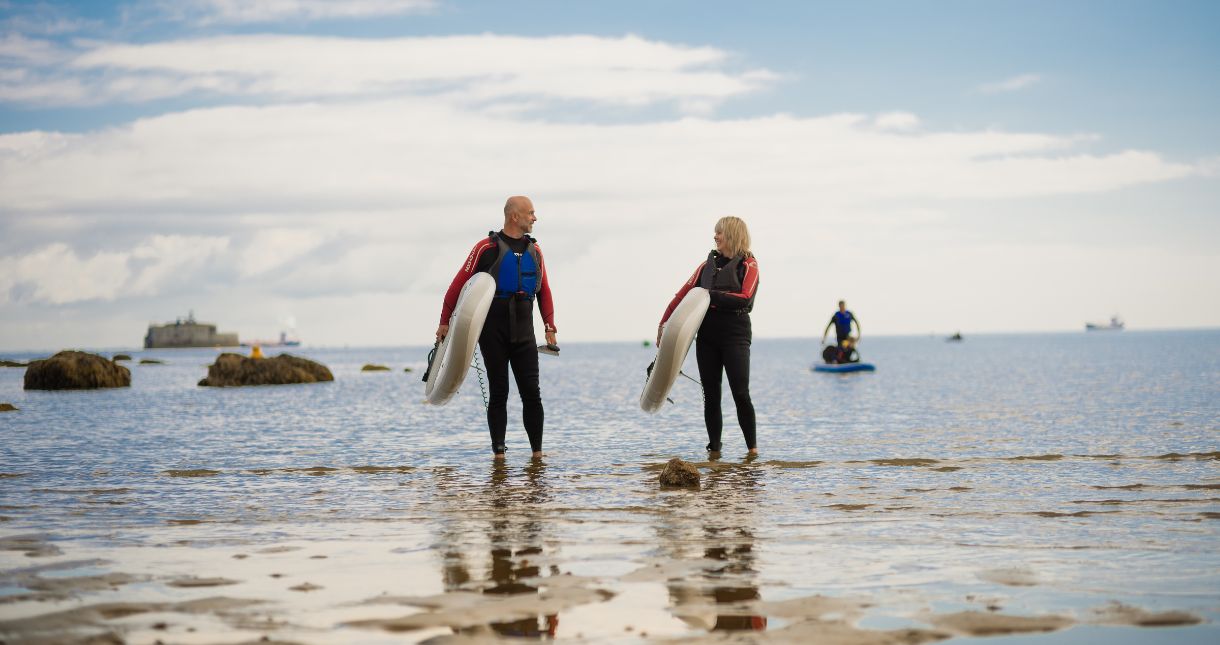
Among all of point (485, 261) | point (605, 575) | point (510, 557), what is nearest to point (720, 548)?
point (605, 575)

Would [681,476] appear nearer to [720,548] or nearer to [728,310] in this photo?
[728,310]

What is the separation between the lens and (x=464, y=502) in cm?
802

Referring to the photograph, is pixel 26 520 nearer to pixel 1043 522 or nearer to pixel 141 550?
pixel 141 550

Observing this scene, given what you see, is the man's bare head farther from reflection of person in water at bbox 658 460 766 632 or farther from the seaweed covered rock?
the seaweed covered rock

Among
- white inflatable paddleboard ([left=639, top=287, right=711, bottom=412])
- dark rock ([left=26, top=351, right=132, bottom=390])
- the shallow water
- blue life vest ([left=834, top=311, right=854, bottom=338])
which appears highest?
blue life vest ([left=834, top=311, right=854, bottom=338])

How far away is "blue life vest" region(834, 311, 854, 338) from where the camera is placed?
115 feet

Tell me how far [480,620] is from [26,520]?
15.3ft

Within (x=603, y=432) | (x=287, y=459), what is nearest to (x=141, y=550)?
(x=287, y=459)

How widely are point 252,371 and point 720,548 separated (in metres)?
36.6

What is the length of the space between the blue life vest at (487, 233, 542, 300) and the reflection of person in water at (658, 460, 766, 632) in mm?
2708

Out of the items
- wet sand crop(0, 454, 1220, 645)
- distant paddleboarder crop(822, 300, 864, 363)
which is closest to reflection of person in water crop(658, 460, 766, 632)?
wet sand crop(0, 454, 1220, 645)

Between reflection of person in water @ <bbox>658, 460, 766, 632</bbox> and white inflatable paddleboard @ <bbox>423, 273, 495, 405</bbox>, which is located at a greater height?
white inflatable paddleboard @ <bbox>423, 273, 495, 405</bbox>

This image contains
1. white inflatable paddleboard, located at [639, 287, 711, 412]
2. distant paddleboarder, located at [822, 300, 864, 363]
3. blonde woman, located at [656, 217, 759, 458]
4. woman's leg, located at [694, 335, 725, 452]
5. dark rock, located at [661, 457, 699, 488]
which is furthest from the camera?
distant paddleboarder, located at [822, 300, 864, 363]

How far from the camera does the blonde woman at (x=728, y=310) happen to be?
34.8ft
